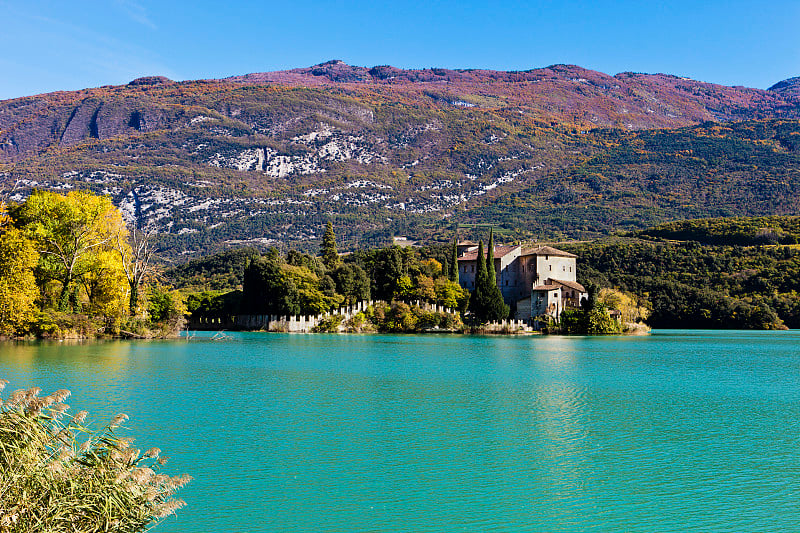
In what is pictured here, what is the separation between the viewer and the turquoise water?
9250 mm

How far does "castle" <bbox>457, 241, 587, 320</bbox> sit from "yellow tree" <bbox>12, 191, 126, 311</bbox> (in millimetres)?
36033

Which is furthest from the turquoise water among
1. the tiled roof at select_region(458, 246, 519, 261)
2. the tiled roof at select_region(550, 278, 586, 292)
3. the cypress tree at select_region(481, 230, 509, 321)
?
the tiled roof at select_region(458, 246, 519, 261)

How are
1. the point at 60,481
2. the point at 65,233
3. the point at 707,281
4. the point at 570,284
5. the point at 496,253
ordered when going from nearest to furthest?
the point at 60,481 → the point at 65,233 → the point at 570,284 → the point at 496,253 → the point at 707,281

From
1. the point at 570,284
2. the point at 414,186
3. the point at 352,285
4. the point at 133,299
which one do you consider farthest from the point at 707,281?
the point at 414,186

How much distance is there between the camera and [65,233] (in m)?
37.2

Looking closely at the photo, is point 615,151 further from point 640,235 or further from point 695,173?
point 640,235

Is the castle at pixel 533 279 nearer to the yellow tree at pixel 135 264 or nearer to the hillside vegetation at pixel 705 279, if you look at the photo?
the hillside vegetation at pixel 705 279

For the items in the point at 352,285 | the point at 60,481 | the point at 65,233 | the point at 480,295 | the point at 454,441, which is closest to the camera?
the point at 60,481

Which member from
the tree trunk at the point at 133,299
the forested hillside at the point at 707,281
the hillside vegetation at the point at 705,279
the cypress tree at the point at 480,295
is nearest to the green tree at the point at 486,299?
the cypress tree at the point at 480,295

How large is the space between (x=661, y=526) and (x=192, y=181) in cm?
16040

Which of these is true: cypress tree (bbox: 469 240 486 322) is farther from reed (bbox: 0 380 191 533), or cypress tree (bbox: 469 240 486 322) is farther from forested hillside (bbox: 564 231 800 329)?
reed (bbox: 0 380 191 533)

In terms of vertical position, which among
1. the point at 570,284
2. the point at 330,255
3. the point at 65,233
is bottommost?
the point at 570,284

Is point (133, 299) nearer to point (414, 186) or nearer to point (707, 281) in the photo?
point (707, 281)

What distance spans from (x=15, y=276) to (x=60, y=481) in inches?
1193
